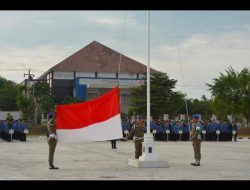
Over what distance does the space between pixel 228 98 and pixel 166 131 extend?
29.8 metres

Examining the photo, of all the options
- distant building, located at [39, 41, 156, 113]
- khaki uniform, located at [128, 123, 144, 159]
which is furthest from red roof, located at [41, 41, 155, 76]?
khaki uniform, located at [128, 123, 144, 159]

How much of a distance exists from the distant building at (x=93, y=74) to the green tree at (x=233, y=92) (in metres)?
23.8

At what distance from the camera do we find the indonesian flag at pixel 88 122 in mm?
15852

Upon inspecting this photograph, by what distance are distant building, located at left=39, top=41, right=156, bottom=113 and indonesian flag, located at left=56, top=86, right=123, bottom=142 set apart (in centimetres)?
7041

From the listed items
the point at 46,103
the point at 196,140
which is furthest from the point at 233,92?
the point at 196,140

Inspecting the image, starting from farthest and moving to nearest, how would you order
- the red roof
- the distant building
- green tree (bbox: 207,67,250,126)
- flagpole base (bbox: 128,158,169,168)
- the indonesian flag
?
the red roof → the distant building → green tree (bbox: 207,67,250,126) → the indonesian flag → flagpole base (bbox: 128,158,169,168)

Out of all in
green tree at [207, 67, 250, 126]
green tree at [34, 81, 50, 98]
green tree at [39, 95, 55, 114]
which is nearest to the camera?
green tree at [207, 67, 250, 126]

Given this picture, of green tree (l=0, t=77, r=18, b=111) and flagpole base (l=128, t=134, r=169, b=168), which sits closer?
flagpole base (l=128, t=134, r=169, b=168)

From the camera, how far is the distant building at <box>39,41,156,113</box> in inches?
3477

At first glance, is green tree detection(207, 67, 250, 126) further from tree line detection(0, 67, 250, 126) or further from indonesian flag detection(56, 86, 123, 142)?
indonesian flag detection(56, 86, 123, 142)

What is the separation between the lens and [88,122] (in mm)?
15977

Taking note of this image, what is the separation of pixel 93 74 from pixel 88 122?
78017 mm

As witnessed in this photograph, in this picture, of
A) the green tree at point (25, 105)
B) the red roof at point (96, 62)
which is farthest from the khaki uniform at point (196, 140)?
the red roof at point (96, 62)

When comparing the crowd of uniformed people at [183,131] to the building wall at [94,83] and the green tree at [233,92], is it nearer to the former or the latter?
the green tree at [233,92]
